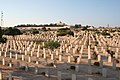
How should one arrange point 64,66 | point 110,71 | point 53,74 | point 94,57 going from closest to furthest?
point 53,74
point 110,71
point 64,66
point 94,57

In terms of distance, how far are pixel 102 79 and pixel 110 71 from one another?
2.19 metres

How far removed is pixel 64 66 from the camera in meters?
16.2

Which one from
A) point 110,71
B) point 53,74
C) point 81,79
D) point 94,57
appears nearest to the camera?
point 81,79

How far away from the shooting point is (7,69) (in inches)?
619

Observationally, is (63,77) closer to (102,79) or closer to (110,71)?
(102,79)

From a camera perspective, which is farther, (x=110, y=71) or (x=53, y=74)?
(x=110, y=71)

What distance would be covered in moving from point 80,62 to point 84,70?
2976mm

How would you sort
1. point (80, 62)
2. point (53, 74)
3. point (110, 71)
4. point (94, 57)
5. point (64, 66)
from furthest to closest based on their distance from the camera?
point (94, 57) < point (80, 62) < point (64, 66) < point (110, 71) < point (53, 74)

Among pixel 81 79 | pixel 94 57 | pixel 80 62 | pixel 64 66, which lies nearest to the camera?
pixel 81 79

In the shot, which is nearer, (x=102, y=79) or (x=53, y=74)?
(x=102, y=79)

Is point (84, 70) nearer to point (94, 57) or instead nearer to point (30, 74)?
point (30, 74)

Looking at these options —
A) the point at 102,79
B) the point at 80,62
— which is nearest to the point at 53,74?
the point at 102,79

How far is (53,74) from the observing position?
14.0 m

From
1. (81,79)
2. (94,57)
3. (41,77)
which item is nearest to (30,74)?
(41,77)
